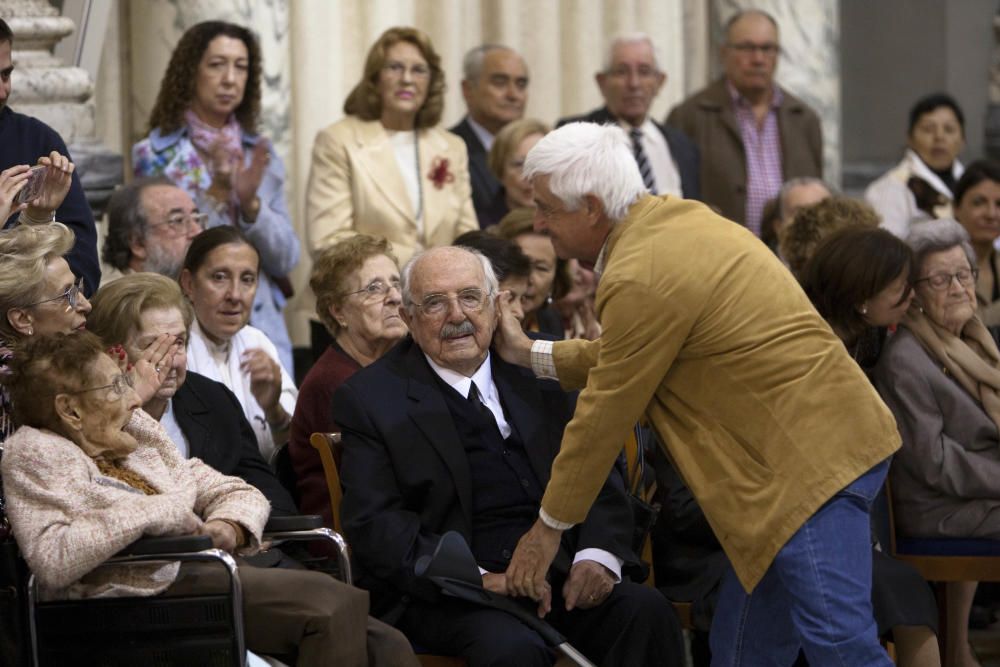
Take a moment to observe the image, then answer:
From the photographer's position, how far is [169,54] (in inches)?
289

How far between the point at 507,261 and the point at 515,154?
5.13 feet

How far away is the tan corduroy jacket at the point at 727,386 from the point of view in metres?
3.94

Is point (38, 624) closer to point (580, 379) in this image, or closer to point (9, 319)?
point (9, 319)

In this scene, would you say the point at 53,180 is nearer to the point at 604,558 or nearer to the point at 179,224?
the point at 179,224

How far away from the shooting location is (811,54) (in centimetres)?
929

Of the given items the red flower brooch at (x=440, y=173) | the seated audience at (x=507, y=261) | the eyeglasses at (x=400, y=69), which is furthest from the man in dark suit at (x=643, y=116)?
the seated audience at (x=507, y=261)

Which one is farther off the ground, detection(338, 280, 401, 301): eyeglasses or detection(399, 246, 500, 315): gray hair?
detection(399, 246, 500, 315): gray hair

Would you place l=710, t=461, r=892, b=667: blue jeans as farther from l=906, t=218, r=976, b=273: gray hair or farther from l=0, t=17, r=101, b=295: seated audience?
l=0, t=17, r=101, b=295: seated audience

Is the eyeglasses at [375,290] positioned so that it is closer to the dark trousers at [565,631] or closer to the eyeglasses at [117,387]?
the dark trousers at [565,631]

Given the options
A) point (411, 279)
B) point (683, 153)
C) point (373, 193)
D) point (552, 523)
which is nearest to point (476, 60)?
point (683, 153)

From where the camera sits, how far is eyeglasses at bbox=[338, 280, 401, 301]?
5.43 metres

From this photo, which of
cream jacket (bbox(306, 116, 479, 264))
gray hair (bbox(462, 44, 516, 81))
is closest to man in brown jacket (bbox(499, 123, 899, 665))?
cream jacket (bbox(306, 116, 479, 264))

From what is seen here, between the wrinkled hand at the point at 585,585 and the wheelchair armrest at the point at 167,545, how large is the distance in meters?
1.02

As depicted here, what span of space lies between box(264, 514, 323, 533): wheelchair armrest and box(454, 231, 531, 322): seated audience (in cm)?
147
